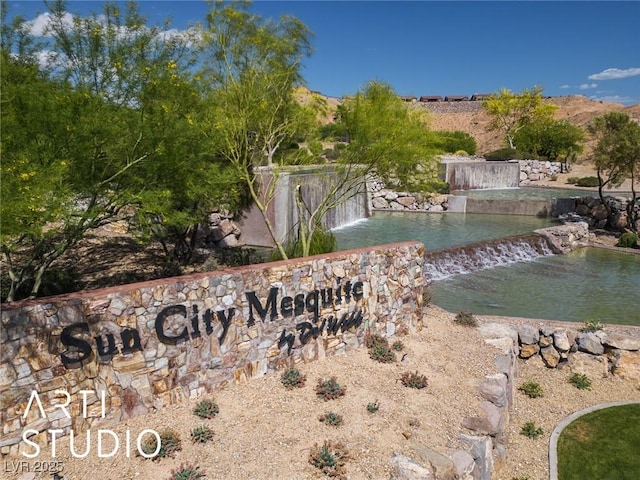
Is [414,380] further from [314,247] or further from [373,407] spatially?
[314,247]

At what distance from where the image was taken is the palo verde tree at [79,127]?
741cm

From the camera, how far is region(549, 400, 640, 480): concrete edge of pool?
8800 mm

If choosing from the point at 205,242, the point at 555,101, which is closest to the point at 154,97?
the point at 205,242

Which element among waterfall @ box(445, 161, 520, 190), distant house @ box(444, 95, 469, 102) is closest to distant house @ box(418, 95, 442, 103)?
distant house @ box(444, 95, 469, 102)

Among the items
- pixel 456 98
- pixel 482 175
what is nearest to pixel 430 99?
pixel 456 98

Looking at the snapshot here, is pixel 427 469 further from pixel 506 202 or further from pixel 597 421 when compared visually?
pixel 506 202

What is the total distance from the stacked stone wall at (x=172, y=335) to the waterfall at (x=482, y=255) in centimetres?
947

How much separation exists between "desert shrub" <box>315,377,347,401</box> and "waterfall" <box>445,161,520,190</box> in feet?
125

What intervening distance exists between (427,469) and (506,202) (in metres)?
31.7

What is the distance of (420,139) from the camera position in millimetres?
14289

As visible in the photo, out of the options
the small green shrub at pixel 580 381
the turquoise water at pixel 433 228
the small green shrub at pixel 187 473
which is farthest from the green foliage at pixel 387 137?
the small green shrub at pixel 187 473

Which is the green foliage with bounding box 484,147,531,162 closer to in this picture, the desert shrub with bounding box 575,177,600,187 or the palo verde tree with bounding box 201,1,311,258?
the desert shrub with bounding box 575,177,600,187

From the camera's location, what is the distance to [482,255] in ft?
72.0

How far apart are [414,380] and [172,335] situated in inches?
190
